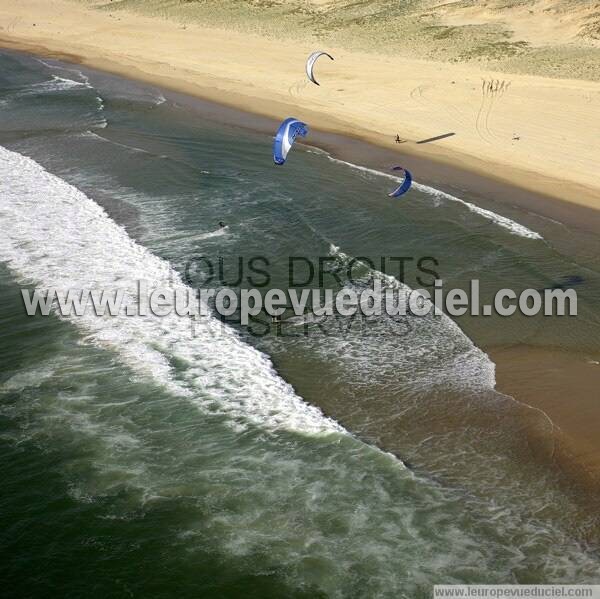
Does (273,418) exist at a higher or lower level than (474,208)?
lower

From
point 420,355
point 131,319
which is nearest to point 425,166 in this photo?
point 420,355

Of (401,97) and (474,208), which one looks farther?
(401,97)

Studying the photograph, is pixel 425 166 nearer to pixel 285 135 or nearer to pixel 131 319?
pixel 285 135

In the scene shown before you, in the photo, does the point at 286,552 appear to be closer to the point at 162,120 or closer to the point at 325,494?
the point at 325,494

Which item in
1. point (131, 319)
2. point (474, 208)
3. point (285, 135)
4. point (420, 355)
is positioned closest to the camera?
point (420, 355)

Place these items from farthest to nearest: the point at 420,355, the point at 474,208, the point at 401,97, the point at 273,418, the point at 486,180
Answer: the point at 401,97 < the point at 486,180 < the point at 474,208 < the point at 420,355 < the point at 273,418

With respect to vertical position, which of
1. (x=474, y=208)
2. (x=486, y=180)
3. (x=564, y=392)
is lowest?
(x=564, y=392)

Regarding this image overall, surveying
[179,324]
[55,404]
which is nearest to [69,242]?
[179,324]

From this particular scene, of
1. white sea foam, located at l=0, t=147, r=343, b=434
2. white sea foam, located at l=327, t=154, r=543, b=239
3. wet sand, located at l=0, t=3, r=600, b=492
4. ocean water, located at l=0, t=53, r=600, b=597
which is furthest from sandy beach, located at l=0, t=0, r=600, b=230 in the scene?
white sea foam, located at l=0, t=147, r=343, b=434
